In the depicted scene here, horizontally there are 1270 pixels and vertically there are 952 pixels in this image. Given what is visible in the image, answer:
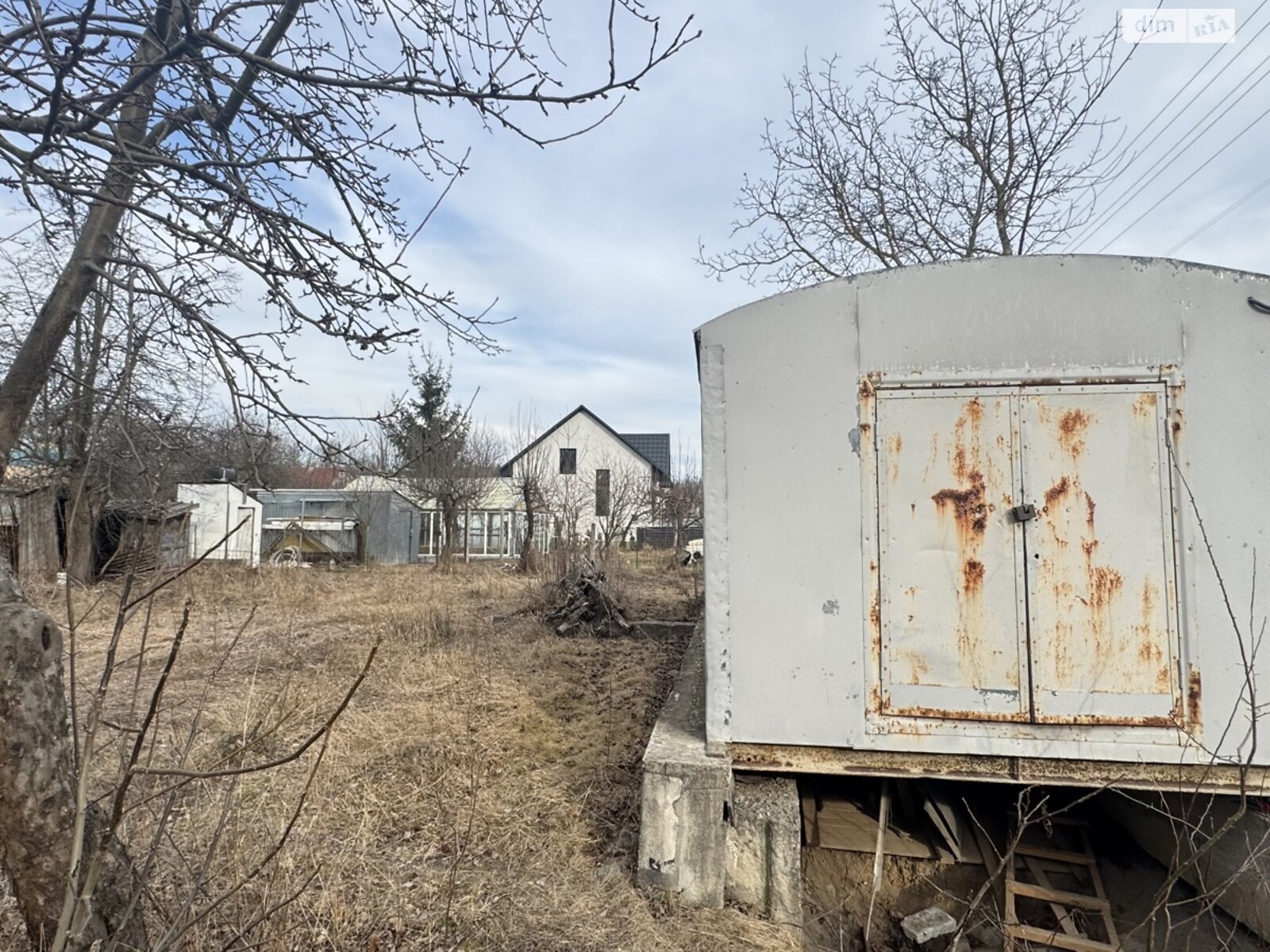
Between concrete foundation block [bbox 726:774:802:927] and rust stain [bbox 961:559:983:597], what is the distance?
1.27 metres

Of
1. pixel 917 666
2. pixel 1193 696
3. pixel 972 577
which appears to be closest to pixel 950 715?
pixel 917 666

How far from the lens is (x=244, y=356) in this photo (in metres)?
3.17

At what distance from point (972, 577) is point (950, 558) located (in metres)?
0.13

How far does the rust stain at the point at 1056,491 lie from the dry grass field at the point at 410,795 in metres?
2.30

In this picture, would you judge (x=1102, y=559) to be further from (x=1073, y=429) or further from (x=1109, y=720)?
(x=1109, y=720)

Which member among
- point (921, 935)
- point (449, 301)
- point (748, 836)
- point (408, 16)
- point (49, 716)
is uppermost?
point (408, 16)

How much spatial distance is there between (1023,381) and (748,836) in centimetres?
252

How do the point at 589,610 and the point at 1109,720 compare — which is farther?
the point at 589,610

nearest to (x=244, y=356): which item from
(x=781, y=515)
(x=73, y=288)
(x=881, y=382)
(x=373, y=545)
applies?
(x=73, y=288)

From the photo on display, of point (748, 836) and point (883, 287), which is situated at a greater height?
point (883, 287)

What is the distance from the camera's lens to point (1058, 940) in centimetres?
358

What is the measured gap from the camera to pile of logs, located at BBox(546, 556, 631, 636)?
8.48 metres

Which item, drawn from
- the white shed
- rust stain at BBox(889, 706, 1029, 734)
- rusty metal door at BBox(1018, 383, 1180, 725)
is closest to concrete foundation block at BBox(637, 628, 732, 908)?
the white shed

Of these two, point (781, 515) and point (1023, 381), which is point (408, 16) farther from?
point (1023, 381)
